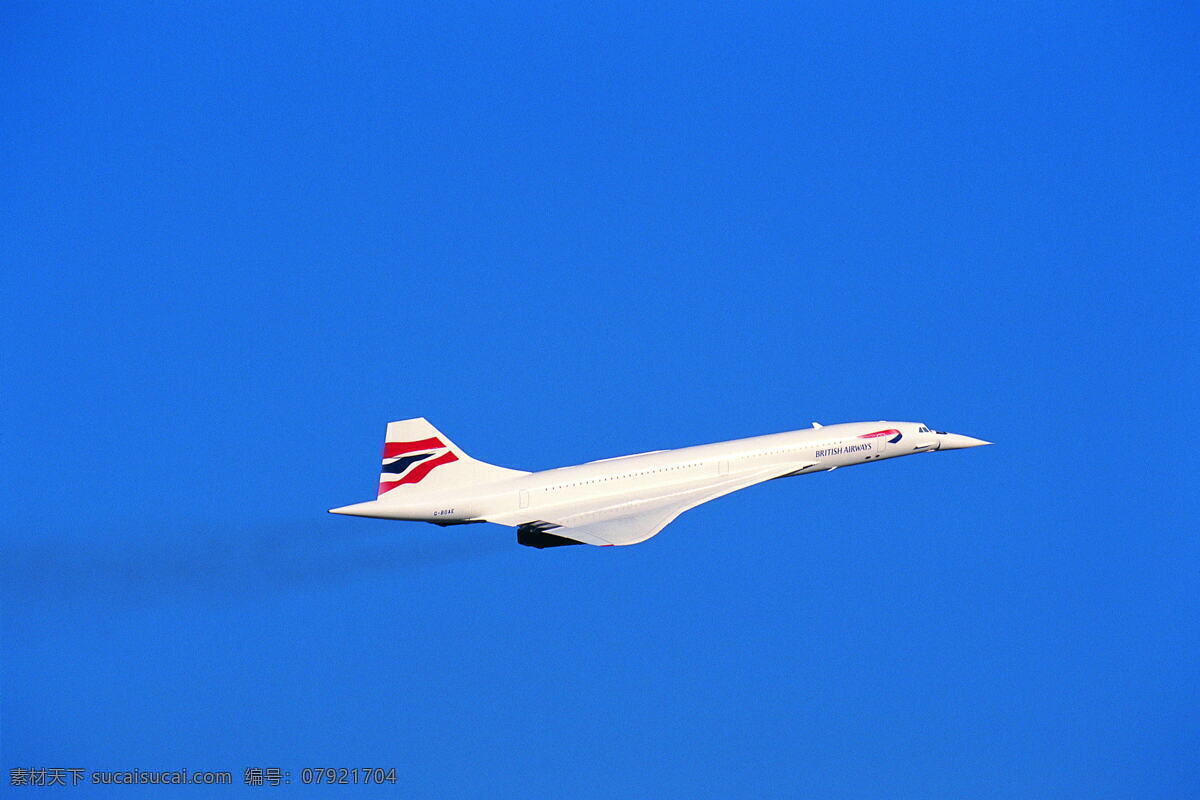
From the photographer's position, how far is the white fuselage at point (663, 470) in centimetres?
3781

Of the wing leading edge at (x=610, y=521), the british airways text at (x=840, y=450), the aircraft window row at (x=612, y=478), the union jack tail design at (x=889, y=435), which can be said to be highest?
the union jack tail design at (x=889, y=435)

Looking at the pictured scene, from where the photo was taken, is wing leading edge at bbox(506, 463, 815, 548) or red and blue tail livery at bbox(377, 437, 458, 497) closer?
wing leading edge at bbox(506, 463, 815, 548)

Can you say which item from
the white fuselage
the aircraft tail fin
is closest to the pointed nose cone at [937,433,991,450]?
the white fuselage

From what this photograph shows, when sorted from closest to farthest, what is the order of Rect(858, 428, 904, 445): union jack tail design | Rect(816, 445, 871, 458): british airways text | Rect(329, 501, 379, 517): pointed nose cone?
Rect(329, 501, 379, 517): pointed nose cone, Rect(816, 445, 871, 458): british airways text, Rect(858, 428, 904, 445): union jack tail design

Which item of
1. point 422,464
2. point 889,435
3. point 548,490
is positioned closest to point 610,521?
point 548,490

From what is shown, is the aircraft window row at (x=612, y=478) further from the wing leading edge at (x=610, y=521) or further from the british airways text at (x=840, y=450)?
the british airways text at (x=840, y=450)

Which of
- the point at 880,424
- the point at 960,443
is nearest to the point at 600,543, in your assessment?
the point at 880,424

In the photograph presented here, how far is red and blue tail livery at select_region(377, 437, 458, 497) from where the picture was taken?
124 feet

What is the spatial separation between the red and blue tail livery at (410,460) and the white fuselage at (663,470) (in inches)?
22.6

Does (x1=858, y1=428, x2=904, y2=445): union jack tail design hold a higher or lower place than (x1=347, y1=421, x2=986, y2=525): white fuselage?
higher

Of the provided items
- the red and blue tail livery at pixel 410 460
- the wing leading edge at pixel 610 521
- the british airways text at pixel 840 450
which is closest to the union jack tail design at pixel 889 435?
the british airways text at pixel 840 450

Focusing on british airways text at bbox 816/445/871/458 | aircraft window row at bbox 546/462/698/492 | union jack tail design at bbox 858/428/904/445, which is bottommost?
aircraft window row at bbox 546/462/698/492

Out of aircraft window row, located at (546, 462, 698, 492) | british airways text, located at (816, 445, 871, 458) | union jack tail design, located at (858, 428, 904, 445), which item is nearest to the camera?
aircraft window row, located at (546, 462, 698, 492)

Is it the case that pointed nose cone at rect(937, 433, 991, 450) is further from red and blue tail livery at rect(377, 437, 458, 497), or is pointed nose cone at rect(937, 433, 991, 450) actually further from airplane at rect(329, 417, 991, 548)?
red and blue tail livery at rect(377, 437, 458, 497)
